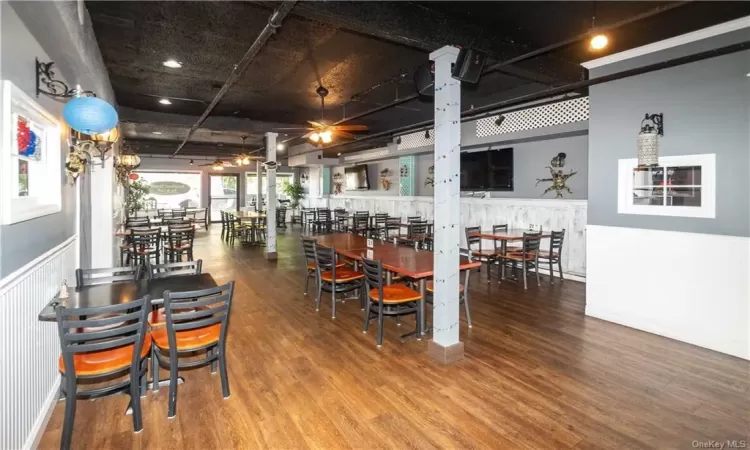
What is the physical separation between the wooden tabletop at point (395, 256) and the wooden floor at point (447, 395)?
755 millimetres

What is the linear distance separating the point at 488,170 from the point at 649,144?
430cm

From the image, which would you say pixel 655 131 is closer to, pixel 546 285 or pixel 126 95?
pixel 546 285

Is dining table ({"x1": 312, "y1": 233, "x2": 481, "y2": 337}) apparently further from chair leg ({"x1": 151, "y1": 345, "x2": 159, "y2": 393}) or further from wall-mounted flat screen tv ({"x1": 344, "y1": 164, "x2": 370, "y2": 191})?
wall-mounted flat screen tv ({"x1": 344, "y1": 164, "x2": 370, "y2": 191})

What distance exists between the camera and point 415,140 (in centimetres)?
977

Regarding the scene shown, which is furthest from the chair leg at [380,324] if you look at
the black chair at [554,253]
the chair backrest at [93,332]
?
the black chair at [554,253]

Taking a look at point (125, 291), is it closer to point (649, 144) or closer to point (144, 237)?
point (144, 237)

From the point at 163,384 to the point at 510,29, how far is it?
4.47 m

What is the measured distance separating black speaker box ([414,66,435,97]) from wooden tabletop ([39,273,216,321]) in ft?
10.8

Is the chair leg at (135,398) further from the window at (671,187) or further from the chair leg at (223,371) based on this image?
the window at (671,187)

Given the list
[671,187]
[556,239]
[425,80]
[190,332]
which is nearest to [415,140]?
[556,239]

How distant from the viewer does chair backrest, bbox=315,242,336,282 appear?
439cm

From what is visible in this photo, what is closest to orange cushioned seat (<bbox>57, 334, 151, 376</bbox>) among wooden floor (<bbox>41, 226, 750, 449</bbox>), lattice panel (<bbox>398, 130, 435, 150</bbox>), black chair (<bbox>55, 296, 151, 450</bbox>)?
black chair (<bbox>55, 296, 151, 450</bbox>)

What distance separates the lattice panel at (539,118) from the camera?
6037 millimetres

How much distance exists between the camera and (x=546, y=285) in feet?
20.1
